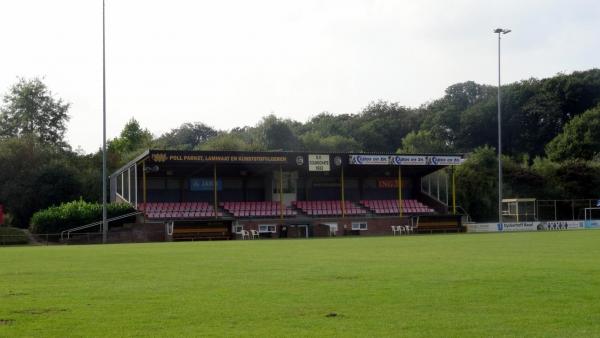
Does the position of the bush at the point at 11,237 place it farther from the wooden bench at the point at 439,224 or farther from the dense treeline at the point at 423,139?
the wooden bench at the point at 439,224

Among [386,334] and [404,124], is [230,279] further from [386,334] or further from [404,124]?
[404,124]

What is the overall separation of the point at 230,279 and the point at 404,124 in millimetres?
117021

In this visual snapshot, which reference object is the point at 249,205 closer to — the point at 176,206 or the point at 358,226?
the point at 176,206

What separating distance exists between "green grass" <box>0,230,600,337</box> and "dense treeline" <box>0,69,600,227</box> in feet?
177

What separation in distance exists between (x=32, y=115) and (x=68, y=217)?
42827mm

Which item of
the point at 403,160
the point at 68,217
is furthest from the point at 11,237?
the point at 403,160

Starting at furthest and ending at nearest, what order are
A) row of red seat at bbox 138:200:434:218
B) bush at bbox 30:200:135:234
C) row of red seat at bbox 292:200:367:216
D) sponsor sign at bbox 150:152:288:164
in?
row of red seat at bbox 292:200:367:216
row of red seat at bbox 138:200:434:218
sponsor sign at bbox 150:152:288:164
bush at bbox 30:200:135:234

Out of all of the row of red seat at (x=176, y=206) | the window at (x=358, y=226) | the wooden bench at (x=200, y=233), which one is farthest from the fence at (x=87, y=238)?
the window at (x=358, y=226)

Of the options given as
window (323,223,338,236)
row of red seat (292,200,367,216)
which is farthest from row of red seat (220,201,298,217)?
window (323,223,338,236)

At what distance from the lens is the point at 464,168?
80.6 meters

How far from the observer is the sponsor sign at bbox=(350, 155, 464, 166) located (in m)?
63.8

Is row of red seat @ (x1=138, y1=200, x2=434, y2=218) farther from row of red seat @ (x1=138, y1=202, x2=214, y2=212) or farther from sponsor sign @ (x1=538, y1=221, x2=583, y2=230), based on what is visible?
sponsor sign @ (x1=538, y1=221, x2=583, y2=230)

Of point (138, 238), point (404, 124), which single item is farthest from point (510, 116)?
point (138, 238)

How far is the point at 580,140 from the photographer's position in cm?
10050
